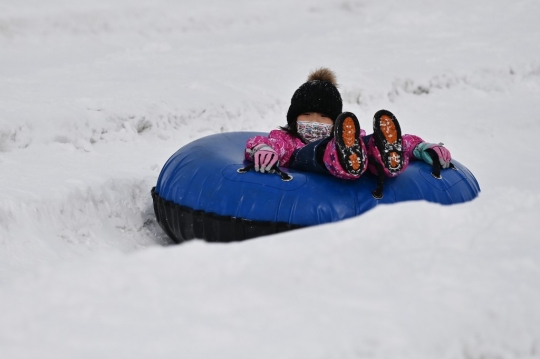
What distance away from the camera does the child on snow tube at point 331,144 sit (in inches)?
145

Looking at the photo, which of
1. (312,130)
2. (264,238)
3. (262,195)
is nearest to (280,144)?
(312,130)

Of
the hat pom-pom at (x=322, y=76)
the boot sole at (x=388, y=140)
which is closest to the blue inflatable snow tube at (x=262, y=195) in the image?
the boot sole at (x=388, y=140)

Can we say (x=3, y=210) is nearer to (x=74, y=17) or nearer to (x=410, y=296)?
(x=410, y=296)

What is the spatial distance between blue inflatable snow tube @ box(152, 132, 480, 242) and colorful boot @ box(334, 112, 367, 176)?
0.16 m

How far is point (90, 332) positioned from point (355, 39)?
8.90 metres

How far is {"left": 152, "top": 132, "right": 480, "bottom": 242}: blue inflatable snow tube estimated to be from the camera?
146 inches

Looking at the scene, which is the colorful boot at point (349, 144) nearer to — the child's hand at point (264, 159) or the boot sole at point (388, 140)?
the boot sole at point (388, 140)

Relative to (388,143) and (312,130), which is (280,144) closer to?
(312,130)

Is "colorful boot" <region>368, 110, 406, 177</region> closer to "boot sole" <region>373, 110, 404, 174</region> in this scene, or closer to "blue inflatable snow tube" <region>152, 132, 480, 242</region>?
"boot sole" <region>373, 110, 404, 174</region>

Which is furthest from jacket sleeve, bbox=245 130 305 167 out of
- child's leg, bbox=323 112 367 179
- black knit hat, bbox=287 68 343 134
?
child's leg, bbox=323 112 367 179

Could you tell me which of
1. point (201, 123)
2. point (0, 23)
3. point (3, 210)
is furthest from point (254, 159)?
point (0, 23)

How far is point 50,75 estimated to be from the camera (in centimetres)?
729

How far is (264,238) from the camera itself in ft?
8.75

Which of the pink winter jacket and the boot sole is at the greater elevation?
the boot sole
